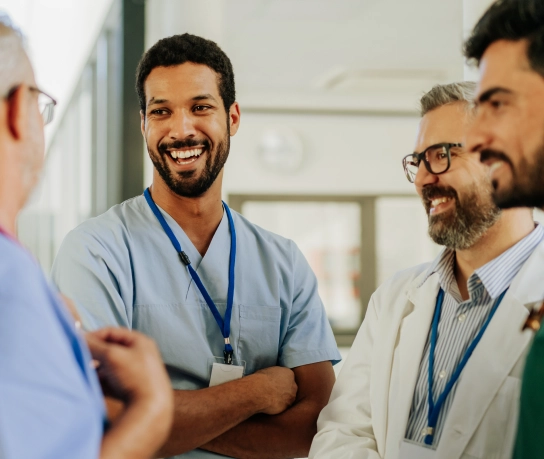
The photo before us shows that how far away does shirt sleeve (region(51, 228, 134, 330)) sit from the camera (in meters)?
A: 1.46

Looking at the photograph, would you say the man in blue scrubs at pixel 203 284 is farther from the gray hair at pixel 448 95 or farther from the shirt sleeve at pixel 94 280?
the gray hair at pixel 448 95

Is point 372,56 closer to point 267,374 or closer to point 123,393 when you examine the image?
point 267,374

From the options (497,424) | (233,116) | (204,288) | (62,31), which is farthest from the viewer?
(62,31)

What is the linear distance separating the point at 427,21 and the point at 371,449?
3874 mm

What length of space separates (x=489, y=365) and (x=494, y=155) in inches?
20.7

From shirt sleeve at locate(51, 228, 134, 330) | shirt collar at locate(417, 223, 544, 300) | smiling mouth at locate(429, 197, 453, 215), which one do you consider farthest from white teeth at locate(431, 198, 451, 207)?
shirt sleeve at locate(51, 228, 134, 330)

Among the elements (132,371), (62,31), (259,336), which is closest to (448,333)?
(259,336)

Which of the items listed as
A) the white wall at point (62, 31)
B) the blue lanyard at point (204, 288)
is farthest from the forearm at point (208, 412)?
the white wall at point (62, 31)

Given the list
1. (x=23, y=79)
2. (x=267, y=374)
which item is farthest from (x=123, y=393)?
(x=267, y=374)

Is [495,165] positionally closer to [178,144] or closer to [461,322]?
[461,322]

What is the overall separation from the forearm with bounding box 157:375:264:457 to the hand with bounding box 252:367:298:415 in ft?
0.08

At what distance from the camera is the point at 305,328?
5.74 feet

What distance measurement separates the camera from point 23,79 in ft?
2.56

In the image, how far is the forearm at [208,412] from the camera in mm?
1430
